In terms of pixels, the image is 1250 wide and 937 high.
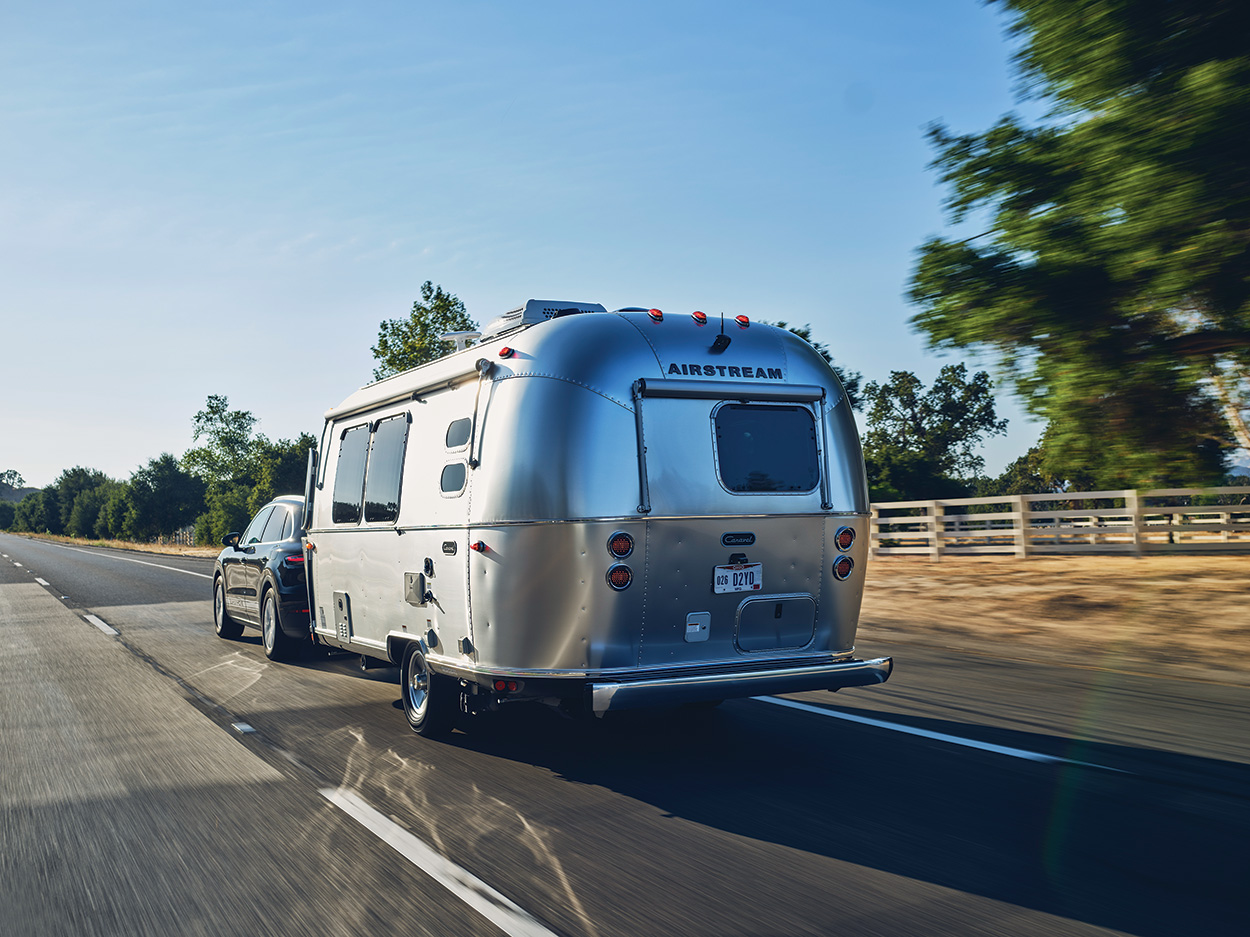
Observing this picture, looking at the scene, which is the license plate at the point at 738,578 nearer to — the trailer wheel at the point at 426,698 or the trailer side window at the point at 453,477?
the trailer side window at the point at 453,477

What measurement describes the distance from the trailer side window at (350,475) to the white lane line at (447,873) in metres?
3.40

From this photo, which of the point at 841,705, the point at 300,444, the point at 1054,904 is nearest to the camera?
the point at 1054,904

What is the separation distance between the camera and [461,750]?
711 centimetres

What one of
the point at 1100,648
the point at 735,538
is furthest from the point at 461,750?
the point at 1100,648

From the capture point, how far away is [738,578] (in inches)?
263

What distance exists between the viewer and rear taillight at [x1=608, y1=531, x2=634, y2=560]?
6219mm

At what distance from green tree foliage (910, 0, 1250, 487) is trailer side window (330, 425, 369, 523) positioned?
6.50m

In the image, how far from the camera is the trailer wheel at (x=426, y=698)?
730 centimetres

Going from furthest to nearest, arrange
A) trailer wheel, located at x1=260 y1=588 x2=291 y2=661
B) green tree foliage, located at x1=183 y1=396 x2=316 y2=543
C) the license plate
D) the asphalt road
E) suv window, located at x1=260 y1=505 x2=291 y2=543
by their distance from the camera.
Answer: green tree foliage, located at x1=183 y1=396 x2=316 y2=543 → suv window, located at x1=260 y1=505 x2=291 y2=543 → trailer wheel, located at x1=260 y1=588 x2=291 y2=661 → the license plate → the asphalt road

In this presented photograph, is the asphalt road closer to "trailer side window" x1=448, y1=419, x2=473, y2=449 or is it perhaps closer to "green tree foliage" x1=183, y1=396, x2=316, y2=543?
"trailer side window" x1=448, y1=419, x2=473, y2=449

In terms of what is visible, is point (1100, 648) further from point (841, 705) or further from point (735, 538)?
point (735, 538)

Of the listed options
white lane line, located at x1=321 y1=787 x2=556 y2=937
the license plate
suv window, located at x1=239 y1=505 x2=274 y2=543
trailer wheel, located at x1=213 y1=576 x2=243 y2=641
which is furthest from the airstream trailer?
trailer wheel, located at x1=213 y1=576 x2=243 y2=641

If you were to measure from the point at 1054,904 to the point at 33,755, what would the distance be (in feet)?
21.9

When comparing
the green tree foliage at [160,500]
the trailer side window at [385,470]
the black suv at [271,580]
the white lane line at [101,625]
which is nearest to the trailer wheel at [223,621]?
the black suv at [271,580]
